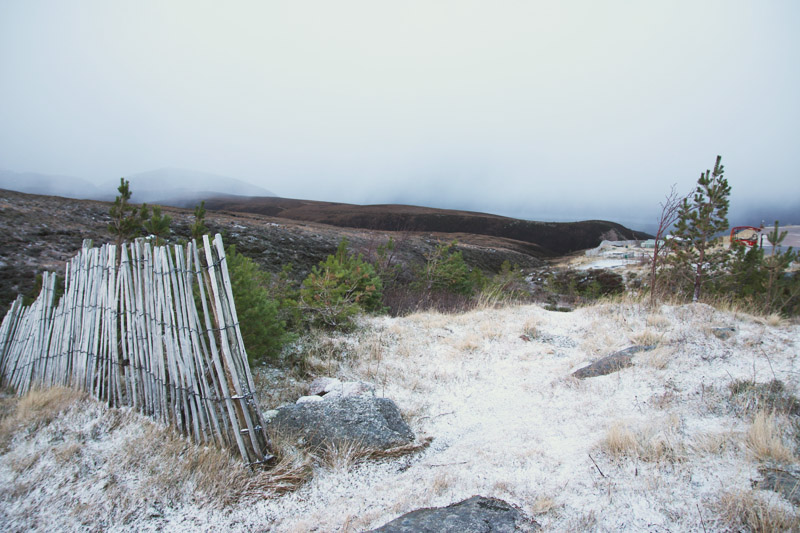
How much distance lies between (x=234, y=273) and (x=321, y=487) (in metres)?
2.51

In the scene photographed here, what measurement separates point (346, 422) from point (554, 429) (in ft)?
5.77

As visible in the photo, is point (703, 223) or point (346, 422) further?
point (703, 223)

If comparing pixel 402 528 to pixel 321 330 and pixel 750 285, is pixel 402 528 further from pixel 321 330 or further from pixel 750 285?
pixel 750 285

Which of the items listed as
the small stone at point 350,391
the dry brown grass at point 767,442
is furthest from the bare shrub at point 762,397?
the small stone at point 350,391

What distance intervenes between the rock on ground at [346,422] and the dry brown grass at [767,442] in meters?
2.33

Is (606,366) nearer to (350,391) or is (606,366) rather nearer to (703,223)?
(350,391)

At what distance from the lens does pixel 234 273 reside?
166 inches

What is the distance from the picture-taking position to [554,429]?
10.6ft

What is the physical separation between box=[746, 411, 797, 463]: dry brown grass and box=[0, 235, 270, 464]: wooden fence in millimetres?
3223

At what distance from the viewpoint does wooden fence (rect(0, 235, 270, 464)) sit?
108 inches

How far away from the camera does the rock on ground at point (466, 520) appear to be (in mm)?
1978

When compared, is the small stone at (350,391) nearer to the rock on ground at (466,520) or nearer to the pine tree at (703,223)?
the rock on ground at (466,520)

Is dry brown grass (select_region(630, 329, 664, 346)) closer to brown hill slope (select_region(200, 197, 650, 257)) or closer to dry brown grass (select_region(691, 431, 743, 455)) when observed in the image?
dry brown grass (select_region(691, 431, 743, 455))

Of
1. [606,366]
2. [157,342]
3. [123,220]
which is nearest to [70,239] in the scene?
[123,220]
